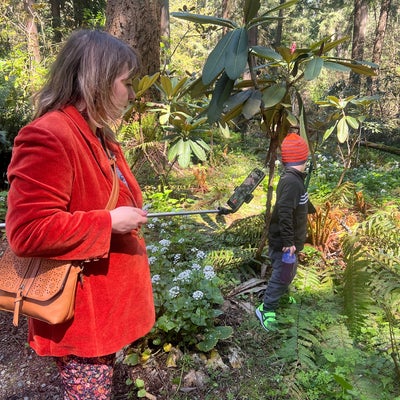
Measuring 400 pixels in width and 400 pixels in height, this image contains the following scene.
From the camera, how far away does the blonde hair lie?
1.18m

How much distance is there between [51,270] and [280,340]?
197cm

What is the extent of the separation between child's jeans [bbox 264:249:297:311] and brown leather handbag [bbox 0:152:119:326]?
1816mm

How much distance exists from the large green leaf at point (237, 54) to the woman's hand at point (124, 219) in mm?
1243

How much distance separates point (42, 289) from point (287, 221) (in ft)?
5.96

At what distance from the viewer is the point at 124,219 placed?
47.7 inches

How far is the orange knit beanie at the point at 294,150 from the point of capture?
256cm

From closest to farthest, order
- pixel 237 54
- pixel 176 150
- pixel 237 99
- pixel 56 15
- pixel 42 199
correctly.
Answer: pixel 42 199
pixel 237 54
pixel 237 99
pixel 176 150
pixel 56 15

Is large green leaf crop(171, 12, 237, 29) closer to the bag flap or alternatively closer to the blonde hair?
the blonde hair

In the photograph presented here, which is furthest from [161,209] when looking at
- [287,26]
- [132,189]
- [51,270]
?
[287,26]

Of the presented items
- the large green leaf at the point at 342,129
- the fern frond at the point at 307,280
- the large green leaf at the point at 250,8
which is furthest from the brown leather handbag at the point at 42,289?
the large green leaf at the point at 342,129

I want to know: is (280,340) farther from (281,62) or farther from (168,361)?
(281,62)

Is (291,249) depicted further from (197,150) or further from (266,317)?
(197,150)

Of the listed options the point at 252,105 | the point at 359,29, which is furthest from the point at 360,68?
the point at 359,29

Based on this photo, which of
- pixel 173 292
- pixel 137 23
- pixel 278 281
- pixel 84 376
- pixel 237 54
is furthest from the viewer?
pixel 137 23
